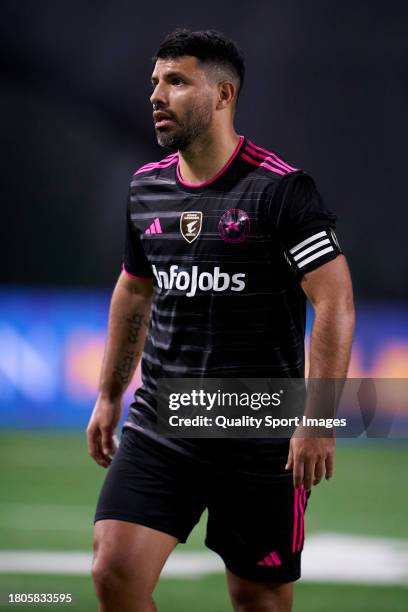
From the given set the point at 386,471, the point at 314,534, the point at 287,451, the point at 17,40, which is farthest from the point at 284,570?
the point at 17,40

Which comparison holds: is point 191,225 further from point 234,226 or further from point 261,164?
point 261,164

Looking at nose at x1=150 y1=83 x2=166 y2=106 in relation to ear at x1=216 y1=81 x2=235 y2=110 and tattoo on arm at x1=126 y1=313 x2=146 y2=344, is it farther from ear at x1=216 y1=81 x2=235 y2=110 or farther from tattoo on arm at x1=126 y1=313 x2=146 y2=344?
tattoo on arm at x1=126 y1=313 x2=146 y2=344

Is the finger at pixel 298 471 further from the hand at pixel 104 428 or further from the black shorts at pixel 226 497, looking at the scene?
the hand at pixel 104 428

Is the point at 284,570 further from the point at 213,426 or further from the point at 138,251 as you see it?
the point at 138,251

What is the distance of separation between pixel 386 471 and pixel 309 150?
13.1ft

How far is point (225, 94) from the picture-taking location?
390 cm

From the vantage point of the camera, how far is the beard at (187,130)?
3766 mm

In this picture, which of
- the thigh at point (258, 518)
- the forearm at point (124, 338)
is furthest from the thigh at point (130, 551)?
the forearm at point (124, 338)

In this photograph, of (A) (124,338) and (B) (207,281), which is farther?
(A) (124,338)

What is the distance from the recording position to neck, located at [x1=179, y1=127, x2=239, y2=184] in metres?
3.81

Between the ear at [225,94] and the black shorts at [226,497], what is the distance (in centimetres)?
111

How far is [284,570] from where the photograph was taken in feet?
12.5

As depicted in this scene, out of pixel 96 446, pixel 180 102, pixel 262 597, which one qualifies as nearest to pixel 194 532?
pixel 96 446

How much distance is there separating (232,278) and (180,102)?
0.60 metres
